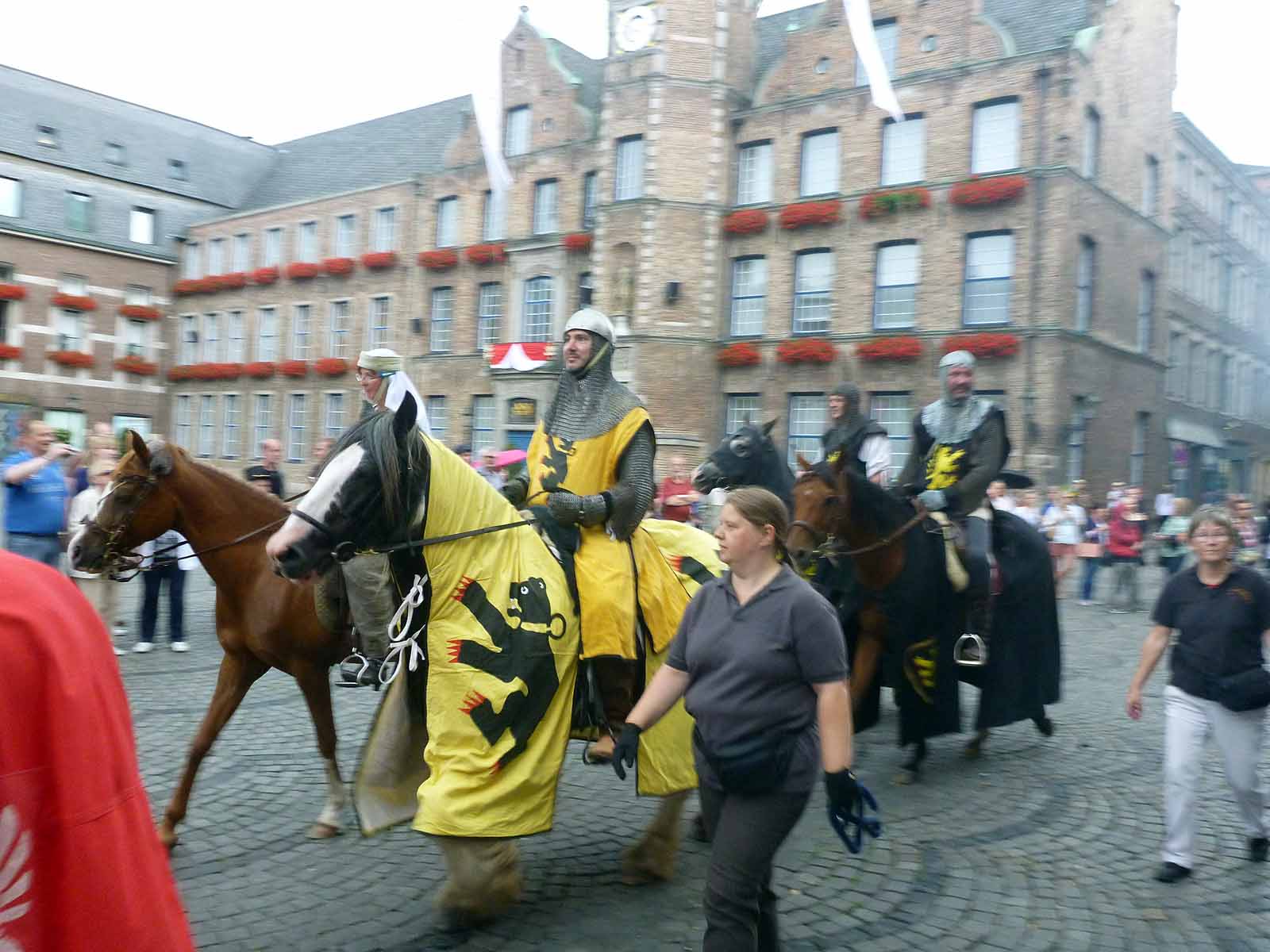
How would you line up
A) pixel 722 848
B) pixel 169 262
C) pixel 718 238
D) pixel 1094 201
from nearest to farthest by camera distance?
pixel 722 848, pixel 1094 201, pixel 718 238, pixel 169 262

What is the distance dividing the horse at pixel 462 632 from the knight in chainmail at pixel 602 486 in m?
0.14

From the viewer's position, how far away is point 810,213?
24.9 m

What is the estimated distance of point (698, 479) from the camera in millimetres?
7152

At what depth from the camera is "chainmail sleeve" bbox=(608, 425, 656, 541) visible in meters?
4.15

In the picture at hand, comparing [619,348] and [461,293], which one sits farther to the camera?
[461,293]

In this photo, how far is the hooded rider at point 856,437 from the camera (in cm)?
707

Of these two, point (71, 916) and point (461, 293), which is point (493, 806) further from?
point (461, 293)

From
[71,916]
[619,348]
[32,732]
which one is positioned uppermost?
[619,348]

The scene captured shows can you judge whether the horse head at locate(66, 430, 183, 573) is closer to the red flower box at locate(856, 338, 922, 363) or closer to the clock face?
the red flower box at locate(856, 338, 922, 363)

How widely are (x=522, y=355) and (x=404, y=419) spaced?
26.0 meters

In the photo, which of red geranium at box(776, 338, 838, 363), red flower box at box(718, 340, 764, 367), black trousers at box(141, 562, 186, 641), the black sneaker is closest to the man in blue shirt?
black trousers at box(141, 562, 186, 641)

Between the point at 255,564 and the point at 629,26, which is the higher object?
the point at 629,26

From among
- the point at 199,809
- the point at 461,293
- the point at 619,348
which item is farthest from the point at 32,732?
the point at 461,293

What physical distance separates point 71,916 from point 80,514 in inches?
369
